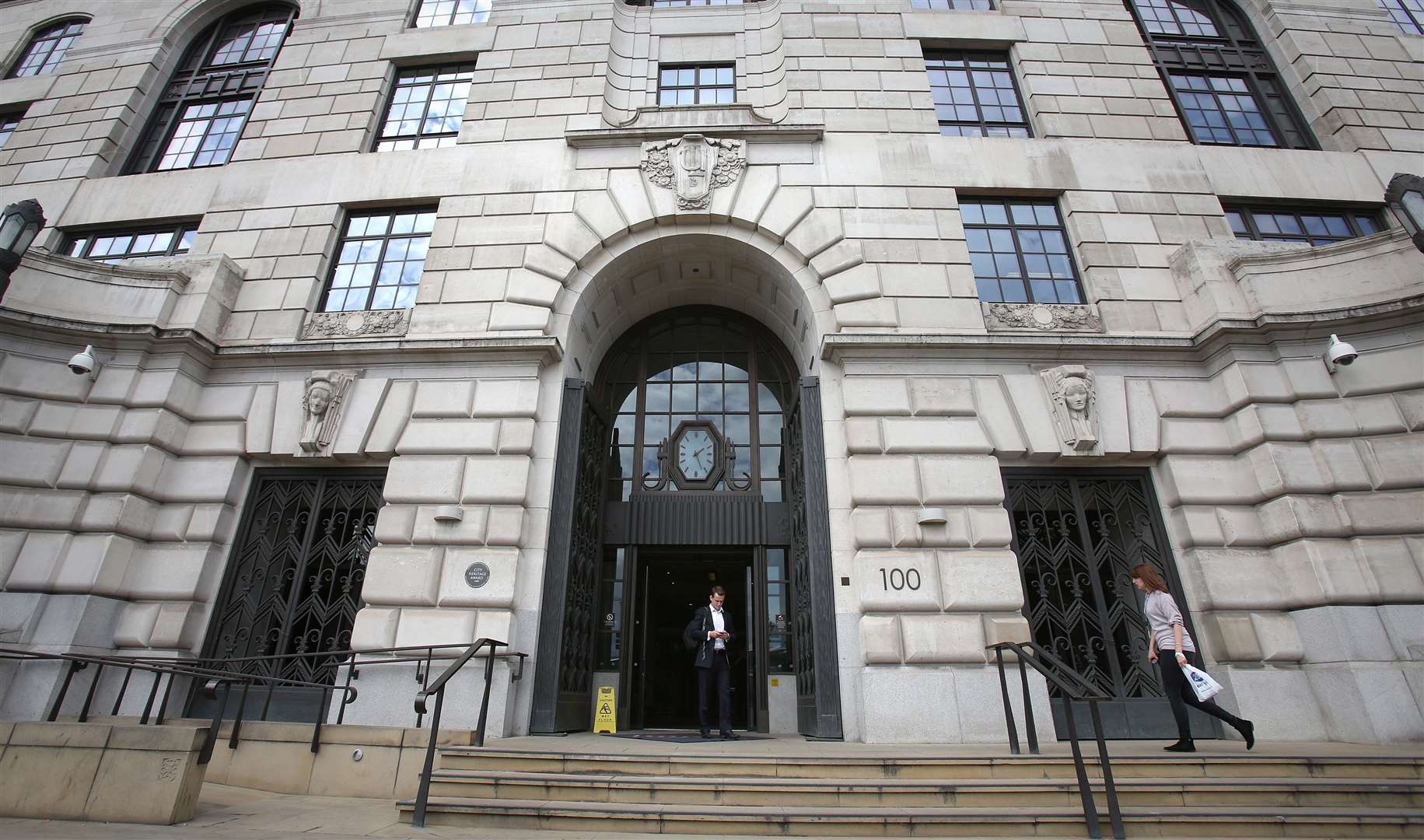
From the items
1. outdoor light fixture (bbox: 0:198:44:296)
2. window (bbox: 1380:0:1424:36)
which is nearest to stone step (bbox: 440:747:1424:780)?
outdoor light fixture (bbox: 0:198:44:296)

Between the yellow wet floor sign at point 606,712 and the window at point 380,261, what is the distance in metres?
7.71

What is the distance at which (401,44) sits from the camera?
47.4ft

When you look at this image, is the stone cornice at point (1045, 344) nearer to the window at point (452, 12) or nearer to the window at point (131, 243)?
the window at point (452, 12)

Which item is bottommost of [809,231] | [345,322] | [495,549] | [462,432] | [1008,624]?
[1008,624]

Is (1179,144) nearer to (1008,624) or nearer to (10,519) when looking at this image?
(1008,624)

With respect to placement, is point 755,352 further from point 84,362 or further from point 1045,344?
point 84,362

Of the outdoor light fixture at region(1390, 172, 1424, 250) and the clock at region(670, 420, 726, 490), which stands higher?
the outdoor light fixture at region(1390, 172, 1424, 250)

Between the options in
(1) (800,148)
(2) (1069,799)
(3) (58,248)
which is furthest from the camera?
(3) (58,248)

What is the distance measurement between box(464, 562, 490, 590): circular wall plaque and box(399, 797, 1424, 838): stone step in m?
4.23

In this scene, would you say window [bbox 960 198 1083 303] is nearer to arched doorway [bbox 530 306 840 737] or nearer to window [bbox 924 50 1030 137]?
window [bbox 924 50 1030 137]

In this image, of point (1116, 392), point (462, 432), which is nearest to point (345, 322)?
point (462, 432)

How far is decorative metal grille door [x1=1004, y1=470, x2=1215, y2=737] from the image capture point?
29.3ft

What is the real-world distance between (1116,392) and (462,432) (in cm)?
1050

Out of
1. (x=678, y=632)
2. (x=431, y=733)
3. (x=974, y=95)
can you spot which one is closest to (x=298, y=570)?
(x=431, y=733)
